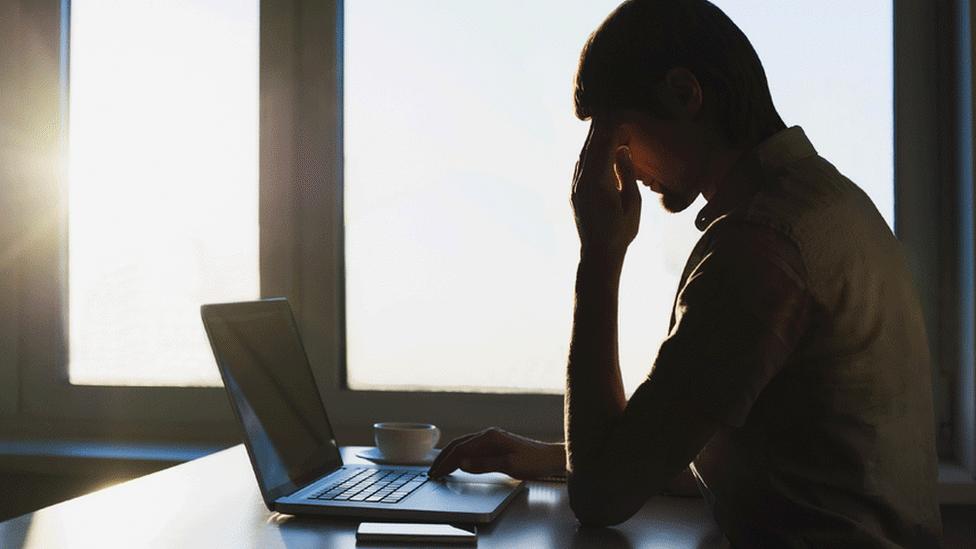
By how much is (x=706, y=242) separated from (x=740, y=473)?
24 centimetres

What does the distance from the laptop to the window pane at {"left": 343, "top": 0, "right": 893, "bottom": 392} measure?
635 mm

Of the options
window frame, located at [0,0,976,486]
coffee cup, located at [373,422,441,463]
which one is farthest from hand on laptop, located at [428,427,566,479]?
window frame, located at [0,0,976,486]

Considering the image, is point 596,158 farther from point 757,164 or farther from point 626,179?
point 757,164

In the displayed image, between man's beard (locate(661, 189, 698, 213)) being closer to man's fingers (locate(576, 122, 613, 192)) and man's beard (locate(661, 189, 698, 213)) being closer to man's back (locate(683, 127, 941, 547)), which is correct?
man's fingers (locate(576, 122, 613, 192))

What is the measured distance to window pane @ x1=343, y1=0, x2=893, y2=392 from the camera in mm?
1906

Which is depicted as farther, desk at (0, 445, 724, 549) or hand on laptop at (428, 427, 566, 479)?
hand on laptop at (428, 427, 566, 479)

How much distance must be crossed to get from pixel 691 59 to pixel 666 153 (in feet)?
0.42

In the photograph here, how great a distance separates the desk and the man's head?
42 cm

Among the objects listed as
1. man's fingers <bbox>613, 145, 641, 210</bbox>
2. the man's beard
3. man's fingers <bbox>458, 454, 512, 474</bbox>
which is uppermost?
man's fingers <bbox>613, 145, 641, 210</bbox>

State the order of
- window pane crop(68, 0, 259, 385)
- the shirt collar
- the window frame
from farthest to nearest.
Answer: window pane crop(68, 0, 259, 385)
the window frame
the shirt collar

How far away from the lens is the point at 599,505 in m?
1.03

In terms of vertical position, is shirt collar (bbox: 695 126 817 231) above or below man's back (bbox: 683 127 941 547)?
above

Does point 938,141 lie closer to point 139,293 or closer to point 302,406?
point 302,406

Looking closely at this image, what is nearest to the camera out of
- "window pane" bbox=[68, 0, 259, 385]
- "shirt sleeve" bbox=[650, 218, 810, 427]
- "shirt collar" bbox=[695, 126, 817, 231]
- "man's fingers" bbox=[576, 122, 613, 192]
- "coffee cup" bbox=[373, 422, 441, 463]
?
"shirt sleeve" bbox=[650, 218, 810, 427]
